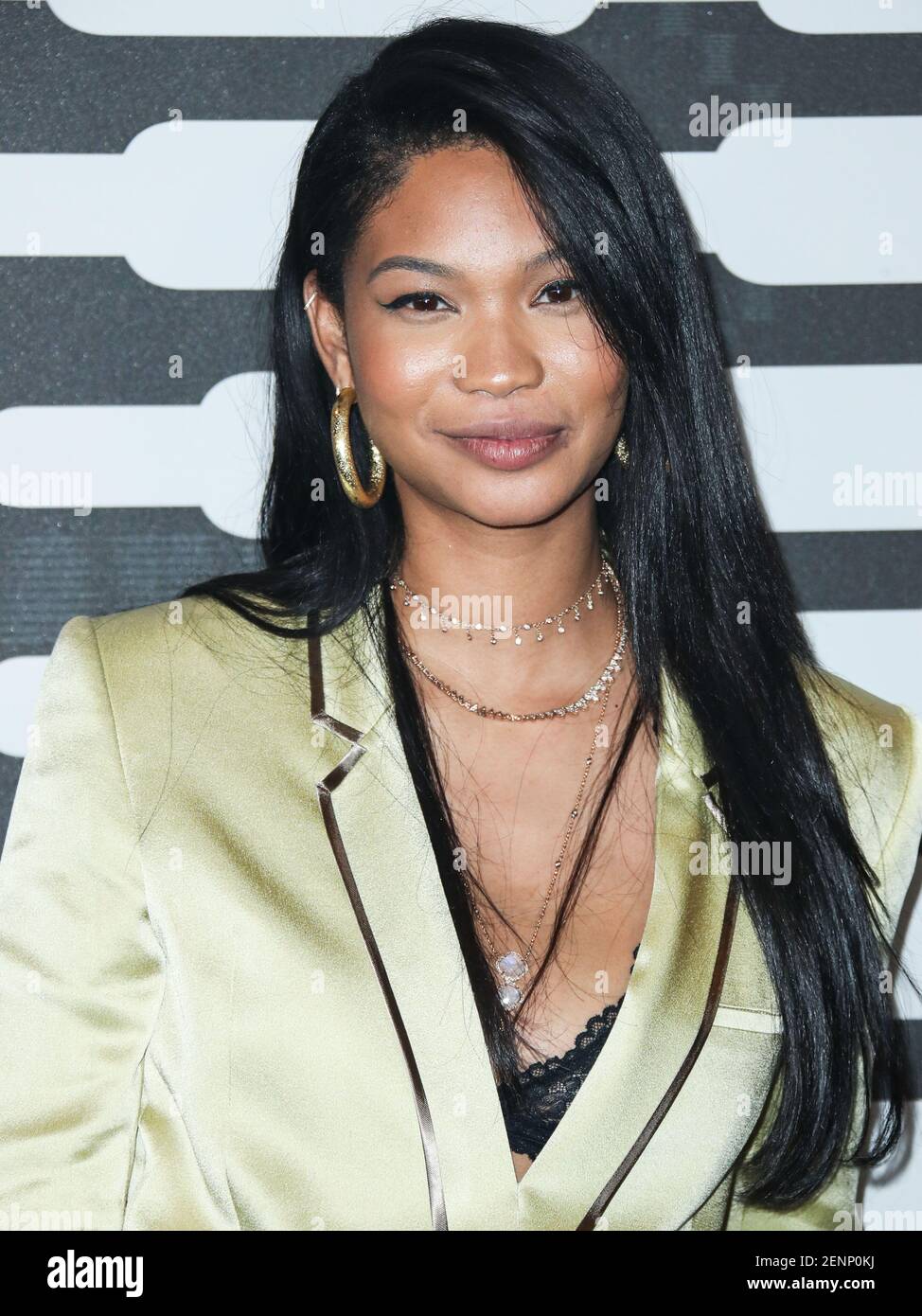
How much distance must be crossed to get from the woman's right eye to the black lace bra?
704mm

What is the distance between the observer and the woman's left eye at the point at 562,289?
4.63 ft

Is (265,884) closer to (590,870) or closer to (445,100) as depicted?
(590,870)

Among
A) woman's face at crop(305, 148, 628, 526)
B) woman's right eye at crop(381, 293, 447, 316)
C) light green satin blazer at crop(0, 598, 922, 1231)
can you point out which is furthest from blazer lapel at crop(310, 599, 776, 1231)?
woman's right eye at crop(381, 293, 447, 316)

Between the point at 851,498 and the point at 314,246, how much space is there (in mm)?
783

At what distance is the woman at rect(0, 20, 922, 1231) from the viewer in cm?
137

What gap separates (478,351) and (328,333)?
0.80 feet

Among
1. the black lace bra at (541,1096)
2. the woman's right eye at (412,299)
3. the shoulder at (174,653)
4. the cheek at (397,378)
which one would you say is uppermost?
the woman's right eye at (412,299)

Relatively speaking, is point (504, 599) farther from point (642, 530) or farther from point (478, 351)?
point (478, 351)

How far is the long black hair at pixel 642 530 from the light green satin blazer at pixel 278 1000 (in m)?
0.06

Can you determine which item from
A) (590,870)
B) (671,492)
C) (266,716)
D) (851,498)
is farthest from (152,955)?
(851,498)

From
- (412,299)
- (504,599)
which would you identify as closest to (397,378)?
(412,299)

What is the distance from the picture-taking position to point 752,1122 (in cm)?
145

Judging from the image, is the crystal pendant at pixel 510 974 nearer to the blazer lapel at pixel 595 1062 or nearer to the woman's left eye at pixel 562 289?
the blazer lapel at pixel 595 1062

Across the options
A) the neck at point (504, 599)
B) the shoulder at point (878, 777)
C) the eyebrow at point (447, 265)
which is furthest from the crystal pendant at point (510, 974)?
the eyebrow at point (447, 265)
